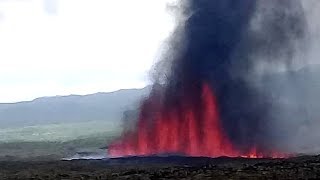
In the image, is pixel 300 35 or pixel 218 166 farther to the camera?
pixel 300 35

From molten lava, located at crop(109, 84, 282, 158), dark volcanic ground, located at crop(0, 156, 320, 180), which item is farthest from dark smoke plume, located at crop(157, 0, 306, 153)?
dark volcanic ground, located at crop(0, 156, 320, 180)

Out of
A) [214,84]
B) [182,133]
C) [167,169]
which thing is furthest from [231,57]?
[167,169]

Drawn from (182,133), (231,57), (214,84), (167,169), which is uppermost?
(231,57)

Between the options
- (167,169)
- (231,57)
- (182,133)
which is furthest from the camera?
(231,57)

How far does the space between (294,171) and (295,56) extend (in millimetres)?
43353

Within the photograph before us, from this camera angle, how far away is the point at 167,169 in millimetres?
50750

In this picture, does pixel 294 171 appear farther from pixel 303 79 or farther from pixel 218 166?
pixel 303 79

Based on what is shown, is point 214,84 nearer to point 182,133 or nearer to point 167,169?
point 182,133

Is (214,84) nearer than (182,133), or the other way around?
(182,133)

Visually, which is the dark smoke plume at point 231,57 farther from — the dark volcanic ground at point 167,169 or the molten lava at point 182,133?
the dark volcanic ground at point 167,169

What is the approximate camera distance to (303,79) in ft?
603

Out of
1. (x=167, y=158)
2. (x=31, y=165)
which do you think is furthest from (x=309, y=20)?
(x=31, y=165)

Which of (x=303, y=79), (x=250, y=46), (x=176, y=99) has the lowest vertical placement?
(x=176, y=99)

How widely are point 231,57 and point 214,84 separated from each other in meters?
4.01
